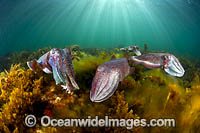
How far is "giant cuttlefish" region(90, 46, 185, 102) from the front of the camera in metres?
1.37

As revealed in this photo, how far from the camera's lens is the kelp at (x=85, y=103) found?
1661 mm

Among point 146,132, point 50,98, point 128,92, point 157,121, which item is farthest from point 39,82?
point 157,121

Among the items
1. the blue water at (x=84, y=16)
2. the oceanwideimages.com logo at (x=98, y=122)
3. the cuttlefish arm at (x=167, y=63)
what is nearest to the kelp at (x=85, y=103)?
the oceanwideimages.com logo at (x=98, y=122)

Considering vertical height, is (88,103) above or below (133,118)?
above

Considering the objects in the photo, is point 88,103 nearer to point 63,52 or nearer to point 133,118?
point 133,118

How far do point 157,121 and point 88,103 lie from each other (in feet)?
3.38

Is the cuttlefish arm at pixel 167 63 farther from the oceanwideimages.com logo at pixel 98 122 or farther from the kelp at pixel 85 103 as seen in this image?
the oceanwideimages.com logo at pixel 98 122

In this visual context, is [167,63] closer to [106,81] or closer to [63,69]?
[106,81]

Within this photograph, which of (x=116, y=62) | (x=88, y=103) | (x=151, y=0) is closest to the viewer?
(x=116, y=62)

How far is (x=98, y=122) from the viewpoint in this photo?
168 cm

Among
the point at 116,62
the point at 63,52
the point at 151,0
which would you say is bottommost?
the point at 116,62

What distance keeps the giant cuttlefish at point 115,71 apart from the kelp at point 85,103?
1.50 feet

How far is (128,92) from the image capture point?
2.08 m

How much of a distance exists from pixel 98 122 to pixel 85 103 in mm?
340
